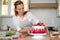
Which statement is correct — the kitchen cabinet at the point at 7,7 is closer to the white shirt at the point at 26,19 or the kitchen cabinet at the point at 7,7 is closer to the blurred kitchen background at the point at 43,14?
the blurred kitchen background at the point at 43,14

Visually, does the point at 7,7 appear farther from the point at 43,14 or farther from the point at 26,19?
the point at 26,19

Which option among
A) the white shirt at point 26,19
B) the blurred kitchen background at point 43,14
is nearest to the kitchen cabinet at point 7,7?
the blurred kitchen background at point 43,14

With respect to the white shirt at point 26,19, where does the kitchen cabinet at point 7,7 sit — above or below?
above

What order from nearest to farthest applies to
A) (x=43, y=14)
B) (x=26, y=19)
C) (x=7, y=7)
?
(x=26, y=19)
(x=7, y=7)
(x=43, y=14)

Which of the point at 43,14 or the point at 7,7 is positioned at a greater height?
the point at 7,7

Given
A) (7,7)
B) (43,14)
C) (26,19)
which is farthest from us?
(43,14)

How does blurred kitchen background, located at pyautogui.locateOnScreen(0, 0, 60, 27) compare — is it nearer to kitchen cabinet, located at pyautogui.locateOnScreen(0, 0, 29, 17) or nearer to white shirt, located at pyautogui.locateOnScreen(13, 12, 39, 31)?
kitchen cabinet, located at pyautogui.locateOnScreen(0, 0, 29, 17)

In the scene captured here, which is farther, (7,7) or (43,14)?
(43,14)

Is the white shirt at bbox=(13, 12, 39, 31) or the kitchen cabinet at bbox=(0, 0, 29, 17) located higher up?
the kitchen cabinet at bbox=(0, 0, 29, 17)

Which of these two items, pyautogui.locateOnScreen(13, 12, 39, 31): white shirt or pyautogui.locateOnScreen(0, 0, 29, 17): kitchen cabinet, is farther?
pyautogui.locateOnScreen(0, 0, 29, 17): kitchen cabinet

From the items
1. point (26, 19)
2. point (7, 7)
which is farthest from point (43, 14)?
point (26, 19)

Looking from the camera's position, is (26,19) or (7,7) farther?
(7,7)

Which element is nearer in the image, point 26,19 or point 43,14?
point 26,19

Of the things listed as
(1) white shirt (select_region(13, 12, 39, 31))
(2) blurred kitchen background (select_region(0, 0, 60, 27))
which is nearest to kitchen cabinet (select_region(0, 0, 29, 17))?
(2) blurred kitchen background (select_region(0, 0, 60, 27))
